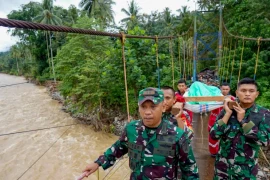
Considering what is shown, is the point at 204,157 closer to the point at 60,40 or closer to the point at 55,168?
the point at 55,168

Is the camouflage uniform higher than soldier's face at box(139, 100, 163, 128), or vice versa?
soldier's face at box(139, 100, 163, 128)

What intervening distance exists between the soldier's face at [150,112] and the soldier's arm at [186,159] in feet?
0.44

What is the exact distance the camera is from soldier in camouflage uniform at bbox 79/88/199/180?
0.85m

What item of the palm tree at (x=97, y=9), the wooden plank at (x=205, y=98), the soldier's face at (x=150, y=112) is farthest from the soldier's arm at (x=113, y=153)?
the palm tree at (x=97, y=9)

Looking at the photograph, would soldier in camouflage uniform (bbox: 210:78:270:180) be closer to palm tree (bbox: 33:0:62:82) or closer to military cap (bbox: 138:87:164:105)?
military cap (bbox: 138:87:164:105)

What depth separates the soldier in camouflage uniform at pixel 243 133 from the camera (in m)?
1.17

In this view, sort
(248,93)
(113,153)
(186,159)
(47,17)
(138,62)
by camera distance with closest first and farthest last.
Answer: (186,159) → (113,153) → (248,93) → (138,62) → (47,17)

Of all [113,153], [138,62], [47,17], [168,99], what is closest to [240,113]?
[168,99]

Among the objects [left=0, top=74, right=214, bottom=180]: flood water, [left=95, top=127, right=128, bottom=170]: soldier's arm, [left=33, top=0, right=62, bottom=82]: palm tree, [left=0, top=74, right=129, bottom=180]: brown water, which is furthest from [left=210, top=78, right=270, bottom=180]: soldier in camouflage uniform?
[left=33, top=0, right=62, bottom=82]: palm tree

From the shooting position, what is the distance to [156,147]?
0.87 m

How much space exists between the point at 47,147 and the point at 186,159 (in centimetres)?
671

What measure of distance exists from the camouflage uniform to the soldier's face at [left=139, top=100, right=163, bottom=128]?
0.57 m

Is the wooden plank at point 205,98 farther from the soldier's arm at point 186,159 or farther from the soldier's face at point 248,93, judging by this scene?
the soldier's arm at point 186,159

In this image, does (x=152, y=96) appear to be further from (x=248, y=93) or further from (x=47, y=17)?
(x=47, y=17)
